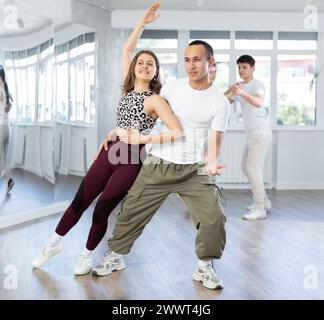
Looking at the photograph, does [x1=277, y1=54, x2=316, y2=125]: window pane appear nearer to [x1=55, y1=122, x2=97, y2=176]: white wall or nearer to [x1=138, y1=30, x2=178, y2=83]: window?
[x1=138, y1=30, x2=178, y2=83]: window

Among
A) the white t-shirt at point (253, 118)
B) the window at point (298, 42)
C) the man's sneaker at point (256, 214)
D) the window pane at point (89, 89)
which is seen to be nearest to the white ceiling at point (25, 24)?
the window pane at point (89, 89)

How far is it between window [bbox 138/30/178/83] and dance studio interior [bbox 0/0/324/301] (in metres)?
0.02

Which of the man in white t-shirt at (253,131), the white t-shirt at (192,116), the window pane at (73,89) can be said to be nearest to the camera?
the white t-shirt at (192,116)

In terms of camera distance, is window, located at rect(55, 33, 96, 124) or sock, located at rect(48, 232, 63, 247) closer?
sock, located at rect(48, 232, 63, 247)

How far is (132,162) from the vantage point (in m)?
3.82

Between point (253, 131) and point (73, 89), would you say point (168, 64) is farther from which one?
point (253, 131)

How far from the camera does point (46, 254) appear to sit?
409 centimetres

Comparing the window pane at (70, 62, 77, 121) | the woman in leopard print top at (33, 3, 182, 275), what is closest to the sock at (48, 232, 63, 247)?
the woman in leopard print top at (33, 3, 182, 275)

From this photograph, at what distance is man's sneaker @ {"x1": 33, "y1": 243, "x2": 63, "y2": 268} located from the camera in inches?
160

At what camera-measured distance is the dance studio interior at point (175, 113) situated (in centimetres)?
393

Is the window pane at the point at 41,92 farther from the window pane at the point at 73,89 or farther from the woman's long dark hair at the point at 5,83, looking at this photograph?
the window pane at the point at 73,89

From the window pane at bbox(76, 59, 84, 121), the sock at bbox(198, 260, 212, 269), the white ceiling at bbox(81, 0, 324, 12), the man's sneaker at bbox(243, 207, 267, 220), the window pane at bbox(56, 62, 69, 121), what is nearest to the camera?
the sock at bbox(198, 260, 212, 269)

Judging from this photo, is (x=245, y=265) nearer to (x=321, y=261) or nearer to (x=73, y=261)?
(x=321, y=261)

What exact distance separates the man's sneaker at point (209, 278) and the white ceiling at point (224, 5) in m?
4.55
